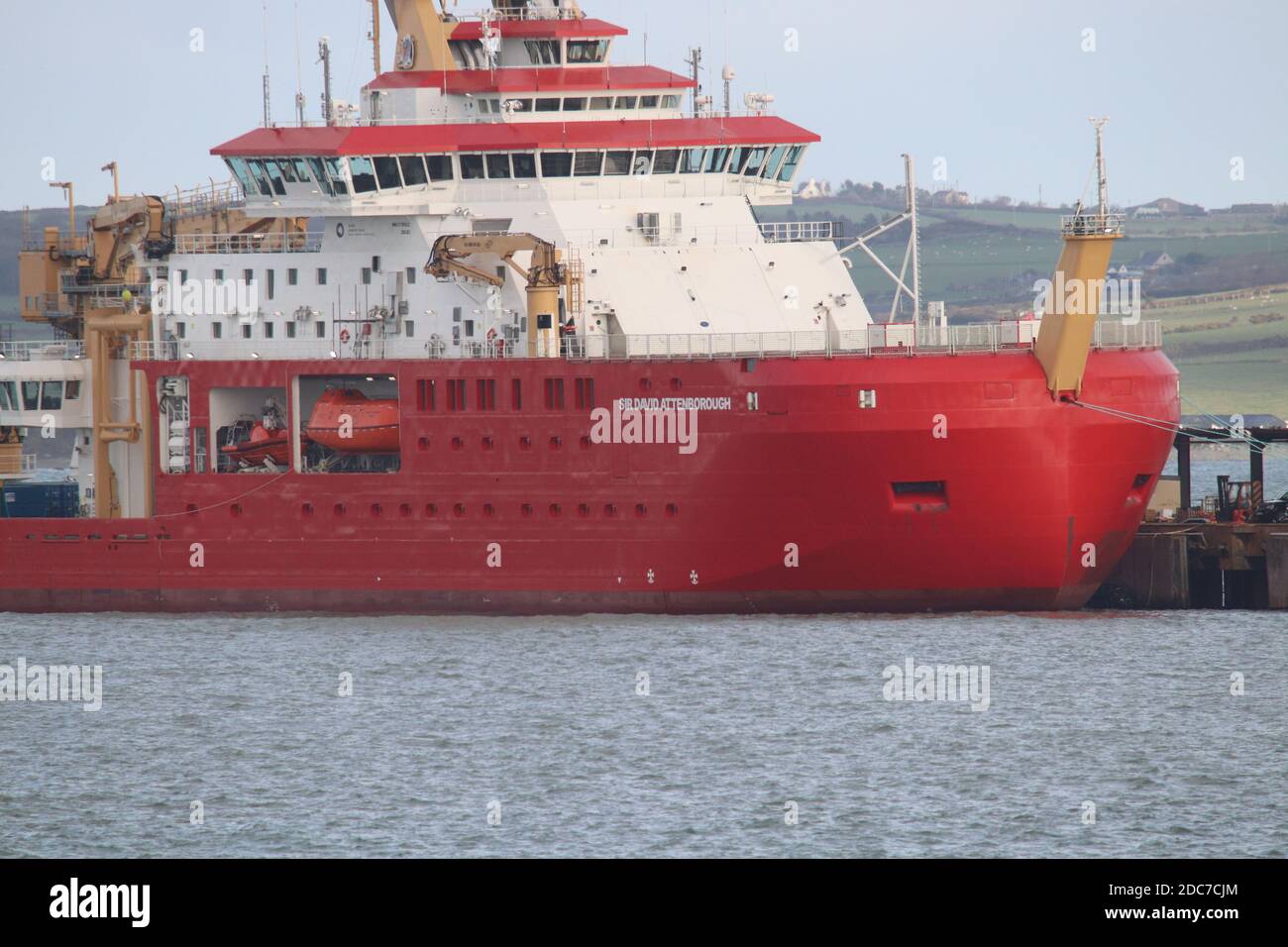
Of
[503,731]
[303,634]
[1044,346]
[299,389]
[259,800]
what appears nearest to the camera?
[259,800]

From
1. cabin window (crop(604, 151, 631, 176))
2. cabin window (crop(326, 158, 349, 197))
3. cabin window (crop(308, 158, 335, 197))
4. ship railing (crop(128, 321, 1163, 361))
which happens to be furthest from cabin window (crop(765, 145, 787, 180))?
cabin window (crop(308, 158, 335, 197))

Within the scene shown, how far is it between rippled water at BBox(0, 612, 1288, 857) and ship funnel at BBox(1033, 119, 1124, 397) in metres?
5.21

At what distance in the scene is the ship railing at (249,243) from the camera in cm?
5228

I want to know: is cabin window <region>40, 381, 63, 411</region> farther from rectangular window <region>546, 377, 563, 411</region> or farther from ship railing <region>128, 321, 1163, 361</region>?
rectangular window <region>546, 377, 563, 411</region>

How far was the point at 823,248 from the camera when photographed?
1918 inches

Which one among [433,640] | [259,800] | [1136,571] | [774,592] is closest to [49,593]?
[433,640]

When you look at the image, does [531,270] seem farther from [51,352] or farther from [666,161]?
[51,352]

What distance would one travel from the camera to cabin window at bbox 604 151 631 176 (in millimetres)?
49188

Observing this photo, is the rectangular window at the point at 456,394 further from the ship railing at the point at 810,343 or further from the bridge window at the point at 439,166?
the bridge window at the point at 439,166

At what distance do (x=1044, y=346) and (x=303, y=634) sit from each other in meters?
16.0

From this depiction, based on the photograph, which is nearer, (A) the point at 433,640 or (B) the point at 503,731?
(B) the point at 503,731

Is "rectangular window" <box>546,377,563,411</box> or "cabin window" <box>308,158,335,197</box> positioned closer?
"rectangular window" <box>546,377,563,411</box>
